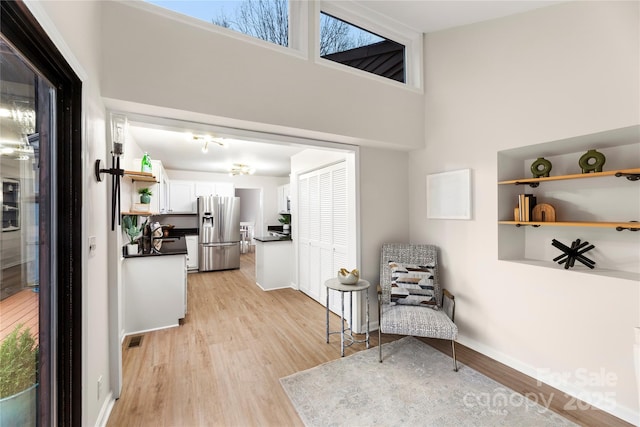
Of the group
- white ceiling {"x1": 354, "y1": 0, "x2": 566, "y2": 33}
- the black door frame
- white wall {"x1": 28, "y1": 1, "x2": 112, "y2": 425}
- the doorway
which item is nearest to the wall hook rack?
white wall {"x1": 28, "y1": 1, "x2": 112, "y2": 425}

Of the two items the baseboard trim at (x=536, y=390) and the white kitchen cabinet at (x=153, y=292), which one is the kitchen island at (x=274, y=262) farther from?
the baseboard trim at (x=536, y=390)

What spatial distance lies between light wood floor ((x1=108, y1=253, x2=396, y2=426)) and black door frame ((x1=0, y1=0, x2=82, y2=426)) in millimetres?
646

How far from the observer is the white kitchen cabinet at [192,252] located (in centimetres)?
615

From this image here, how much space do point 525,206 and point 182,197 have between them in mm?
6415

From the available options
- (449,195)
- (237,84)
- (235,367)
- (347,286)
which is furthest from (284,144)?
(235,367)

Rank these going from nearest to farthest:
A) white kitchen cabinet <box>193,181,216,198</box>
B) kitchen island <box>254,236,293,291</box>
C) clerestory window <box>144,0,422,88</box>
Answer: clerestory window <box>144,0,422,88</box> → kitchen island <box>254,236,293,291</box> → white kitchen cabinet <box>193,181,216,198</box>

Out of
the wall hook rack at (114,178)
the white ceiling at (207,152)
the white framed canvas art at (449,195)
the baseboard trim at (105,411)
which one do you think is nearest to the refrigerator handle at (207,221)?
the white ceiling at (207,152)

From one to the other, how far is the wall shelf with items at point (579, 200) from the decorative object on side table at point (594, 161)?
71 millimetres

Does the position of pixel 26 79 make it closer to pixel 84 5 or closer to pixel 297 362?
pixel 84 5

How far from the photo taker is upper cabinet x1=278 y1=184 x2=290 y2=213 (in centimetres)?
741

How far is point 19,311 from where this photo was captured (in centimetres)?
104

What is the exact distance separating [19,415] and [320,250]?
126 inches

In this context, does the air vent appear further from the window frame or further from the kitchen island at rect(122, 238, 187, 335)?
the window frame

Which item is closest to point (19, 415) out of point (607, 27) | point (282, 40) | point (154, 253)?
point (154, 253)
